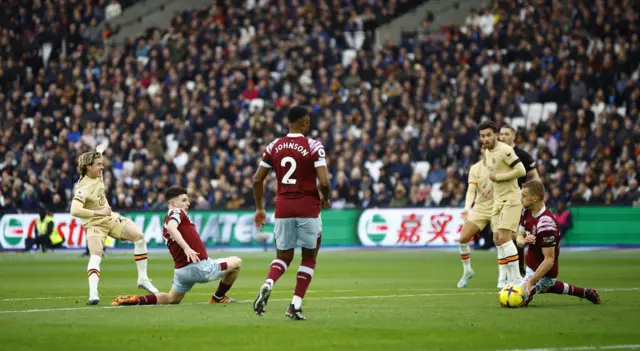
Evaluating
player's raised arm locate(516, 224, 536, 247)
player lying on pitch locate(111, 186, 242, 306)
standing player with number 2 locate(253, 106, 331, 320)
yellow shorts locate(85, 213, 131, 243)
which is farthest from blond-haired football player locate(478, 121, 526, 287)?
yellow shorts locate(85, 213, 131, 243)

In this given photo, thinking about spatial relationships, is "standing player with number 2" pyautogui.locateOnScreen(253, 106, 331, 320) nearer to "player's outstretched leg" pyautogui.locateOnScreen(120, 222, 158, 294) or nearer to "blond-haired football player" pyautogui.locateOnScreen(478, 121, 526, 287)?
"player's outstretched leg" pyautogui.locateOnScreen(120, 222, 158, 294)

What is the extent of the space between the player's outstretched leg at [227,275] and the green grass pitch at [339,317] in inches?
13.4

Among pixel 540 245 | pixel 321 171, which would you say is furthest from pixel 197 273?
pixel 540 245

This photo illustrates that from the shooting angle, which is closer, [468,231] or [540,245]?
[540,245]

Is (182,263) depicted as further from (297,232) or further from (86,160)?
(86,160)

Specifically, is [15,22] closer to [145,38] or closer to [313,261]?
[145,38]

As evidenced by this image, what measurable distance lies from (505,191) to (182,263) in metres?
5.64

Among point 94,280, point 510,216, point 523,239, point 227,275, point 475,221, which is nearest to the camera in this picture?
point 523,239

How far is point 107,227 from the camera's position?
→ 15406 mm

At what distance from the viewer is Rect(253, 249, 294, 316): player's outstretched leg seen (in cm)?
1121

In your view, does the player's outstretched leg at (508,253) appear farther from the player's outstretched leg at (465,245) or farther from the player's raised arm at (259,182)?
the player's raised arm at (259,182)

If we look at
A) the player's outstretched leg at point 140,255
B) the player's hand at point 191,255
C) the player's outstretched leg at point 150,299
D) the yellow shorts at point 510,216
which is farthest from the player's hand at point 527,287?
the player's outstretched leg at point 140,255

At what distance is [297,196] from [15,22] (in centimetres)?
3729

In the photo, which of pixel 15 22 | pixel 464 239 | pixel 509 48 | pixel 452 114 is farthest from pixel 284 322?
pixel 15 22
